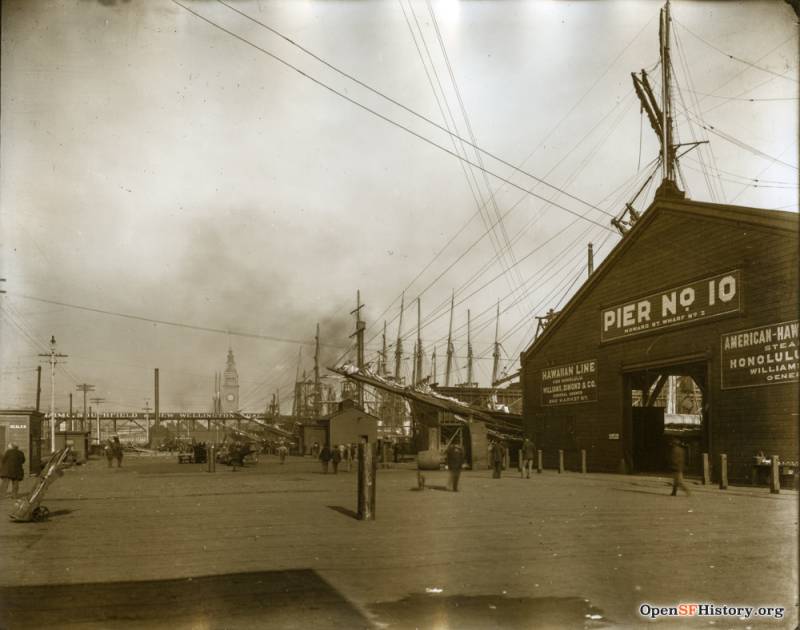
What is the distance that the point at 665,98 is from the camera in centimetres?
2708

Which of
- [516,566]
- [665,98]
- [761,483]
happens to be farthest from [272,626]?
[665,98]

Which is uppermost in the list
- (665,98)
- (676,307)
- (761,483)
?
(665,98)

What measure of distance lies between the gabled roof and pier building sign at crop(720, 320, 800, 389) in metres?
3.03

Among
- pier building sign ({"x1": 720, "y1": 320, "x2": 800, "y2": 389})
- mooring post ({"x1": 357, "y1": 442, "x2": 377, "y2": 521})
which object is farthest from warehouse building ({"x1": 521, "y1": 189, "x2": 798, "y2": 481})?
mooring post ({"x1": 357, "y1": 442, "x2": 377, "y2": 521})

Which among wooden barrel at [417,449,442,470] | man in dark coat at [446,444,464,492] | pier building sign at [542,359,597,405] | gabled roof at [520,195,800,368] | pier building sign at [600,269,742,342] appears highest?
gabled roof at [520,195,800,368]

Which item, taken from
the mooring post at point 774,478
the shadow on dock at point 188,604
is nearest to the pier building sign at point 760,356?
the mooring post at point 774,478

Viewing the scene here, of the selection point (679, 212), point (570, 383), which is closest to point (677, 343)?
point (679, 212)

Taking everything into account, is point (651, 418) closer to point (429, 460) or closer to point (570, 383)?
point (570, 383)

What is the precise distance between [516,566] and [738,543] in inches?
158

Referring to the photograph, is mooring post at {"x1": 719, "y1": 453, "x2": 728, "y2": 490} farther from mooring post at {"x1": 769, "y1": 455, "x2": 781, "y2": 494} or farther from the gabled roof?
the gabled roof

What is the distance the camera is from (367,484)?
14.2m

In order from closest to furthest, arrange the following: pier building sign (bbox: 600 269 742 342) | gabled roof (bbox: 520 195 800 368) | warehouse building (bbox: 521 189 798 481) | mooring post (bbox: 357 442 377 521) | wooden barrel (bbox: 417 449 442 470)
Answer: mooring post (bbox: 357 442 377 521)
gabled roof (bbox: 520 195 800 368)
warehouse building (bbox: 521 189 798 481)
pier building sign (bbox: 600 269 742 342)
wooden barrel (bbox: 417 449 442 470)

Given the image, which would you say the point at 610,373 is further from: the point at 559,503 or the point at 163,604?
the point at 163,604

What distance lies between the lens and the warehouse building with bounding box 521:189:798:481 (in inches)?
886
